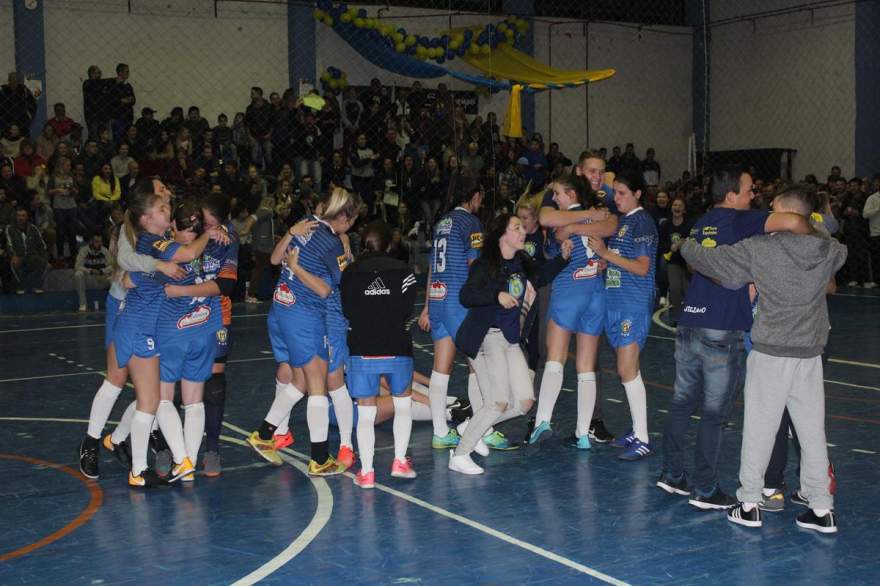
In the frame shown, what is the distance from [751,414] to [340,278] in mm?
2621

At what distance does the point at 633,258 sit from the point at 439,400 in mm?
1657

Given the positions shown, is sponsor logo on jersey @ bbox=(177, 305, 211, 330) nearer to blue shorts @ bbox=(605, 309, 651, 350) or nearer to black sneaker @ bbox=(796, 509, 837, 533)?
blue shorts @ bbox=(605, 309, 651, 350)

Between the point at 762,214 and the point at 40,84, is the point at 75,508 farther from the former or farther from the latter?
the point at 40,84

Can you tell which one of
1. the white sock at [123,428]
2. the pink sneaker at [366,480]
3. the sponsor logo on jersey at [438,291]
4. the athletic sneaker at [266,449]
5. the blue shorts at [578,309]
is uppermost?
the sponsor logo on jersey at [438,291]

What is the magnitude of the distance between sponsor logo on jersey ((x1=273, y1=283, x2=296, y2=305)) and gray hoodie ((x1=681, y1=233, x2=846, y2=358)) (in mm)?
2679

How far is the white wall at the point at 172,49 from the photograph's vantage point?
22516 mm

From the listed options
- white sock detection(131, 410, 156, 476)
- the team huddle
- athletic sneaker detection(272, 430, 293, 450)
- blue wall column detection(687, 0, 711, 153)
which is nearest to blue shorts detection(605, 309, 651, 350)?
the team huddle

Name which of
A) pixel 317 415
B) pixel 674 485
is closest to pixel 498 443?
pixel 317 415

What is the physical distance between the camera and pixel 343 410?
7.20 meters

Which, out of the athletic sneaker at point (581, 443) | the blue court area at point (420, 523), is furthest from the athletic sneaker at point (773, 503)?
the athletic sneaker at point (581, 443)

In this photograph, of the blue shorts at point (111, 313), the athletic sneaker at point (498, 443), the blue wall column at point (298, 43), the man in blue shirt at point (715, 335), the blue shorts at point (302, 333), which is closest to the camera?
the man in blue shirt at point (715, 335)

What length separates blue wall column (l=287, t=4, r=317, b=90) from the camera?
81.9 ft

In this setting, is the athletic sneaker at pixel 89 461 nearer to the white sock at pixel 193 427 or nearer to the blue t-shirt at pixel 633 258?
the white sock at pixel 193 427

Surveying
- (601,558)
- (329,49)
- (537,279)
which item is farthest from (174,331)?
(329,49)
